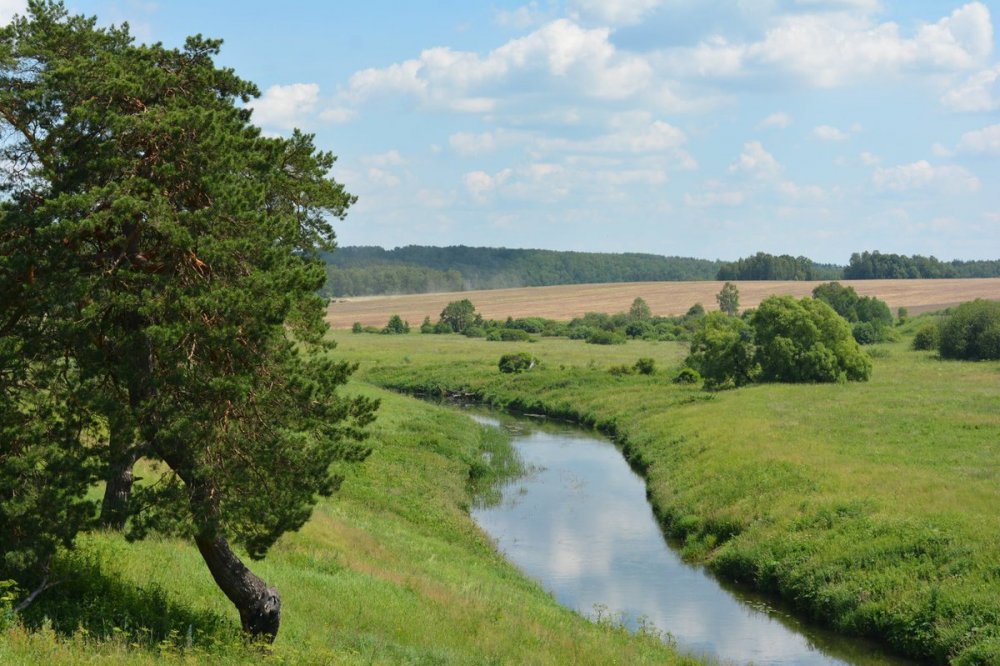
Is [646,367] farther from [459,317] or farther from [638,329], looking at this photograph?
[459,317]

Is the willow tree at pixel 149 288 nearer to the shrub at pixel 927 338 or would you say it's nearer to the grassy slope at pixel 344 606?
the grassy slope at pixel 344 606

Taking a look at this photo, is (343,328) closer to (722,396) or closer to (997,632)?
(722,396)

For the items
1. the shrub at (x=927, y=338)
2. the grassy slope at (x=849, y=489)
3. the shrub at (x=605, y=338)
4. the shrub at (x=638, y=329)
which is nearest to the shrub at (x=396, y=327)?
the shrub at (x=605, y=338)

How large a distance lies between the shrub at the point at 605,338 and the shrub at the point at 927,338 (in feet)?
108

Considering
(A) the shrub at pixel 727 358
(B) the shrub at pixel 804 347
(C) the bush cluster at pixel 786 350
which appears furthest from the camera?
(A) the shrub at pixel 727 358

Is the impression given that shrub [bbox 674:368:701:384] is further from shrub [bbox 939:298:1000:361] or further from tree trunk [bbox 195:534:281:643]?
tree trunk [bbox 195:534:281:643]

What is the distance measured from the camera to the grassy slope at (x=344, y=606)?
13.6 meters

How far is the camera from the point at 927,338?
8575 centimetres

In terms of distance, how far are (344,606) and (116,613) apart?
5.11m

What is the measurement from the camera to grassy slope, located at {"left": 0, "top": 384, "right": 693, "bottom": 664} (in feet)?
44.6

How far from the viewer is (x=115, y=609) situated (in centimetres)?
1438

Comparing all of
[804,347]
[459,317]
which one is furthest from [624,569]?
[459,317]

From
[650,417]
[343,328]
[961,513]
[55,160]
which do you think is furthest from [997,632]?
[343,328]

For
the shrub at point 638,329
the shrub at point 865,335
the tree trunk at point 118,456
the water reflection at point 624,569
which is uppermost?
the tree trunk at point 118,456
